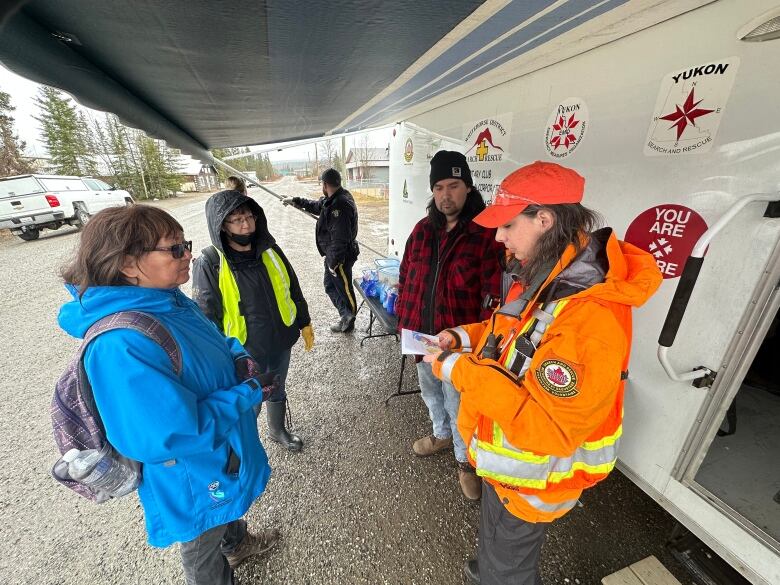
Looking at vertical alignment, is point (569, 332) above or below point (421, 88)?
below

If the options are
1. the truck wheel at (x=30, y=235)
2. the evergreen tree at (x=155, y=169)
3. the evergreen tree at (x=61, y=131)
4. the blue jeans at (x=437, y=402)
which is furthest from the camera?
the evergreen tree at (x=155, y=169)

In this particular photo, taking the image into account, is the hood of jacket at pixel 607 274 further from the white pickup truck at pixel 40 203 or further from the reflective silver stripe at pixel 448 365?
the white pickup truck at pixel 40 203

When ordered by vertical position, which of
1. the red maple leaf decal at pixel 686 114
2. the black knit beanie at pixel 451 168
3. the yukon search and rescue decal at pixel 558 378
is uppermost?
the red maple leaf decal at pixel 686 114

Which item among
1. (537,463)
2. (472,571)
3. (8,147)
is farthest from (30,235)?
(537,463)

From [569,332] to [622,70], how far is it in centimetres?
144

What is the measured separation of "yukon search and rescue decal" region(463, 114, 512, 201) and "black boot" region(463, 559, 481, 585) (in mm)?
2485

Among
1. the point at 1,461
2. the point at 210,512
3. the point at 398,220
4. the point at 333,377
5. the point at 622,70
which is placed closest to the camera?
the point at 210,512

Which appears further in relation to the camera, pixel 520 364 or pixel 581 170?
pixel 581 170

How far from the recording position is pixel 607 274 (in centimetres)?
103

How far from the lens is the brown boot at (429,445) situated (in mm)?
2506

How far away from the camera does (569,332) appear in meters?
0.97

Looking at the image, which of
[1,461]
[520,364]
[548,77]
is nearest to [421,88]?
[548,77]

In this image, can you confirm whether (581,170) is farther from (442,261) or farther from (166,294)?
(166,294)

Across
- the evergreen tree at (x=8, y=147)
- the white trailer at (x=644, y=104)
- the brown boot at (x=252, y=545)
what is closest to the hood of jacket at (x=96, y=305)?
the white trailer at (x=644, y=104)
